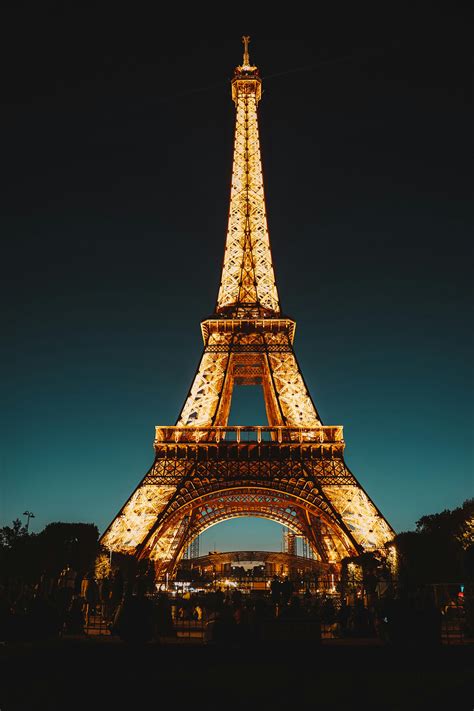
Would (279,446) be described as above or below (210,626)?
above

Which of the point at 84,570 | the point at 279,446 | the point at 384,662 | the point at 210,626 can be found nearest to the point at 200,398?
the point at 279,446

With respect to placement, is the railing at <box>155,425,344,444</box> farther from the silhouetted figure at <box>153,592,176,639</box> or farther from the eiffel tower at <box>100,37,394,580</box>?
the silhouetted figure at <box>153,592,176,639</box>

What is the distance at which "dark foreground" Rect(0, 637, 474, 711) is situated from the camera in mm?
7496

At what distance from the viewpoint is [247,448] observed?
42.6 metres

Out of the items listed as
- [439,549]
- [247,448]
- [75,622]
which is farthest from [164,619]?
[247,448]

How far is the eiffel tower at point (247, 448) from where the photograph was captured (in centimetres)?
3934

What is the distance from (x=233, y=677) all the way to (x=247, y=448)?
33.7 m

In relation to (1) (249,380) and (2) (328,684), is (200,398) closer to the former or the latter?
(1) (249,380)

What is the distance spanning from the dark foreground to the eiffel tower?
2738cm

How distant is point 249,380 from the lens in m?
58.0

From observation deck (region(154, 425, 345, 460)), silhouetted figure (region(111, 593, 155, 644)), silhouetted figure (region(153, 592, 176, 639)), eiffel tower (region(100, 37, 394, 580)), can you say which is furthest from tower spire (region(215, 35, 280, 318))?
silhouetted figure (region(111, 593, 155, 644))

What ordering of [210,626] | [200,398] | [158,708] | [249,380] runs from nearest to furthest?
[158,708], [210,626], [200,398], [249,380]

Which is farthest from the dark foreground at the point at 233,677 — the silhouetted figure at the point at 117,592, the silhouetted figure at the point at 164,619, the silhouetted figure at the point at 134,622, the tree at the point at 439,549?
the tree at the point at 439,549

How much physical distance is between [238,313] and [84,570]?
80.1 feet
